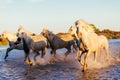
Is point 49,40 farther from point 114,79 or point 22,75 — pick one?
point 114,79

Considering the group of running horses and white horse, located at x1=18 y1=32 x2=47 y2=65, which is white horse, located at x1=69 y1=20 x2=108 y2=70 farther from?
white horse, located at x1=18 y1=32 x2=47 y2=65

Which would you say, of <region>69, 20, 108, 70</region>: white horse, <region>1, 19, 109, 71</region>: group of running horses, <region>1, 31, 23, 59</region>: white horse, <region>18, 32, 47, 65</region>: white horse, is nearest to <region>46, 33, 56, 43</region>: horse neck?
<region>1, 19, 109, 71</region>: group of running horses

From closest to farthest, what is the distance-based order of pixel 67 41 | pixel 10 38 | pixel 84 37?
1. pixel 84 37
2. pixel 67 41
3. pixel 10 38

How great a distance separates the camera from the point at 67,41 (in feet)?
69.3

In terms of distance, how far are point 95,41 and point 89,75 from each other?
350 cm

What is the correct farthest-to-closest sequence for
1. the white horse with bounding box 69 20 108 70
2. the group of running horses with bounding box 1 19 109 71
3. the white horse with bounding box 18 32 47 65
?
the white horse with bounding box 18 32 47 65
the group of running horses with bounding box 1 19 109 71
the white horse with bounding box 69 20 108 70

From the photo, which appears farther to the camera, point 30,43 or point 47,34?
point 47,34

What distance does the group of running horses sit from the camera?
47.8 ft

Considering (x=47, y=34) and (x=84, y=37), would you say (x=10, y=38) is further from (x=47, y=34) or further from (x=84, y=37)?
(x=84, y=37)

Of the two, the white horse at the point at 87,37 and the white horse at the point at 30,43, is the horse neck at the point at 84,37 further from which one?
the white horse at the point at 30,43

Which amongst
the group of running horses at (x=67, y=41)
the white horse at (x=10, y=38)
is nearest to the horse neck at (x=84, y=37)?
the group of running horses at (x=67, y=41)

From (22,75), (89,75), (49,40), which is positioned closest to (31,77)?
(22,75)

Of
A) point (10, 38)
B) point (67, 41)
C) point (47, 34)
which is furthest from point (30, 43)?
point (10, 38)

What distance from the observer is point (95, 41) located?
15.9 metres
